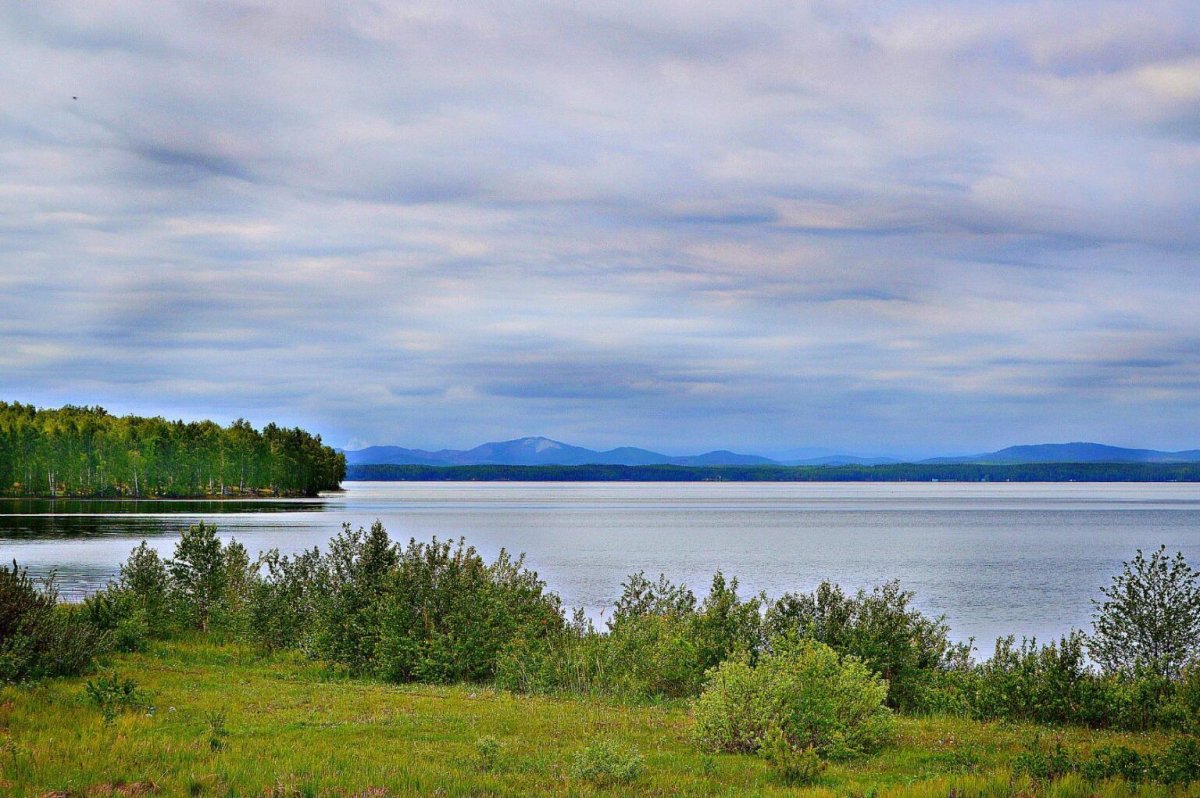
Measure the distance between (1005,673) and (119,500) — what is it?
177234mm

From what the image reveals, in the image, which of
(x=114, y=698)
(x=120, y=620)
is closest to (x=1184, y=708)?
(x=114, y=698)

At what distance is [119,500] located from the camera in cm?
16975

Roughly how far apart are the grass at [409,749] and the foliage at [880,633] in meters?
2.62

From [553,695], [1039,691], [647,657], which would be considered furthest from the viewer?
[647,657]

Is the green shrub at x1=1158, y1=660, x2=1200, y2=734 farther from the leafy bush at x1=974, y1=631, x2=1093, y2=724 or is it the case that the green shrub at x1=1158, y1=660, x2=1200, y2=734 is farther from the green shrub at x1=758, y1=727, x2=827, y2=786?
the green shrub at x1=758, y1=727, x2=827, y2=786

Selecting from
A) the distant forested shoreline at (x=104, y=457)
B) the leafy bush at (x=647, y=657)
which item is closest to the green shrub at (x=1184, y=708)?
the leafy bush at (x=647, y=657)

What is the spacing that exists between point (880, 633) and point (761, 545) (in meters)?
67.6

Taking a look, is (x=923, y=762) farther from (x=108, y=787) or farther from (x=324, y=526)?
(x=324, y=526)

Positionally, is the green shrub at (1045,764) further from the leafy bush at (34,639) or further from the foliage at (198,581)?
the foliage at (198,581)

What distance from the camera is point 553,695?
20.3 meters

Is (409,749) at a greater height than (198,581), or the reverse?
(198,581)

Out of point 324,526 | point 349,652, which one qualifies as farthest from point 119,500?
point 349,652

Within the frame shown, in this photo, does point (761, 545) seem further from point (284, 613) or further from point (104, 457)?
point (104, 457)

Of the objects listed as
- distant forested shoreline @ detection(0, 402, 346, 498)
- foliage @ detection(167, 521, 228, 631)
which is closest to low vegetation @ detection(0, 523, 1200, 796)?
foliage @ detection(167, 521, 228, 631)
